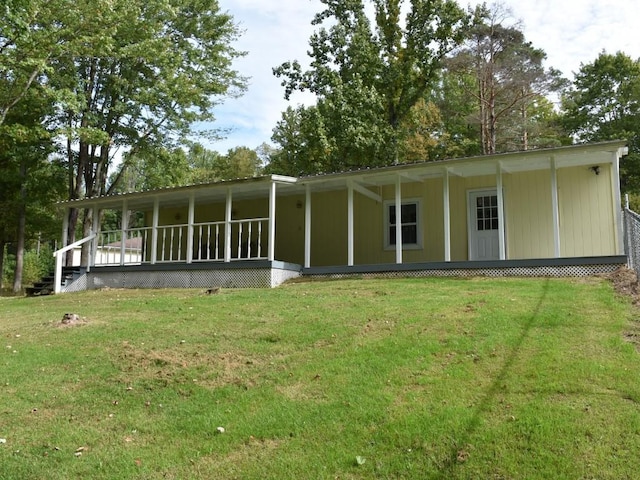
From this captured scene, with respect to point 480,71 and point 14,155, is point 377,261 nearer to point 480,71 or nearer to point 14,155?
point 14,155

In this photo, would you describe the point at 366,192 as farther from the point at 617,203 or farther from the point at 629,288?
the point at 629,288

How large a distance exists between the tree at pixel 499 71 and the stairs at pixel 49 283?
62.0 feet

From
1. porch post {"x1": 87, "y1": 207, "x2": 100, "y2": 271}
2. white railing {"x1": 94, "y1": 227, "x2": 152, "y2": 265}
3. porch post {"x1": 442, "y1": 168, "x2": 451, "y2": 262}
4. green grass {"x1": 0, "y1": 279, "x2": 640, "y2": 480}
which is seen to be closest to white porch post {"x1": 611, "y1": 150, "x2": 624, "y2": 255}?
green grass {"x1": 0, "y1": 279, "x2": 640, "y2": 480}

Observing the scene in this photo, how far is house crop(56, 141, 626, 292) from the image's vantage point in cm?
→ 1220

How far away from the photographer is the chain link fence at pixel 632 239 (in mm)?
9854

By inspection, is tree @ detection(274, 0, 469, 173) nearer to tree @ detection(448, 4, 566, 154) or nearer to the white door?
tree @ detection(448, 4, 566, 154)

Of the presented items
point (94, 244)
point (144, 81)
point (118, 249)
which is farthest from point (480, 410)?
point (118, 249)

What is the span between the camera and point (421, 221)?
48.2 feet

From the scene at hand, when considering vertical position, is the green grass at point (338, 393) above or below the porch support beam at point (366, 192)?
below

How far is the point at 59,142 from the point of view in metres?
22.8

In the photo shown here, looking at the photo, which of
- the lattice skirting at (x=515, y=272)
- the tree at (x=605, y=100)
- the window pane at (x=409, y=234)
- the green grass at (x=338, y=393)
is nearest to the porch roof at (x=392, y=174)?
the window pane at (x=409, y=234)

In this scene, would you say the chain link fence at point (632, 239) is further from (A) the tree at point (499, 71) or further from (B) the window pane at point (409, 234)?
(A) the tree at point (499, 71)

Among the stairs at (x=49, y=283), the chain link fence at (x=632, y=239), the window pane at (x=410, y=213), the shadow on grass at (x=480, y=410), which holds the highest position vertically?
the window pane at (x=410, y=213)

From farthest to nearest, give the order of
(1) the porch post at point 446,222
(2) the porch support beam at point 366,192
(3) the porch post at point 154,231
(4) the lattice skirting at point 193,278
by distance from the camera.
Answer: (3) the porch post at point 154,231, (2) the porch support beam at point 366,192, (4) the lattice skirting at point 193,278, (1) the porch post at point 446,222
